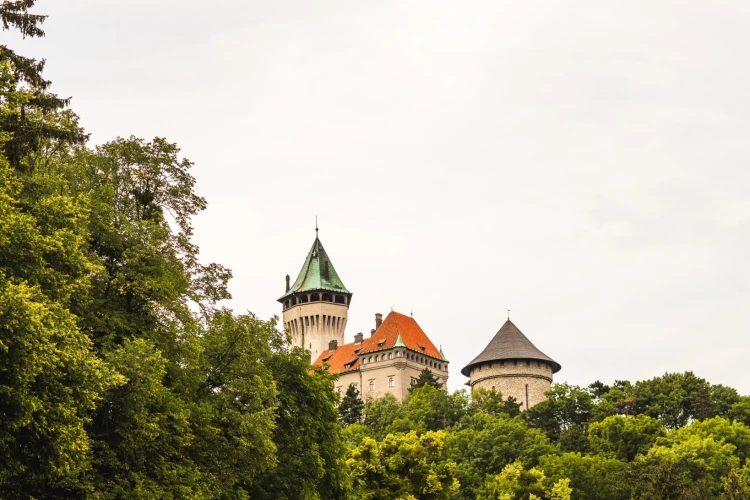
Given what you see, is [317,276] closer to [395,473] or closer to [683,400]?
[683,400]

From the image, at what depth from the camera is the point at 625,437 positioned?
84.3 m

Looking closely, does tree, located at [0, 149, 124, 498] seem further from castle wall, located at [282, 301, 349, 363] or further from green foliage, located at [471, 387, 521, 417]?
castle wall, located at [282, 301, 349, 363]

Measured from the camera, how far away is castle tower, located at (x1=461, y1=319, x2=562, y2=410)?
11088cm

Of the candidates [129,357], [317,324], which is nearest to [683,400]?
[317,324]

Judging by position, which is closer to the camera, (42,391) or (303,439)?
(42,391)

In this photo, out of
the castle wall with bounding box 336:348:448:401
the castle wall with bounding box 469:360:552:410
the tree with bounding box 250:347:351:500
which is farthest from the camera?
the castle wall with bounding box 336:348:448:401

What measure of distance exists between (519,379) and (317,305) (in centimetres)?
2947

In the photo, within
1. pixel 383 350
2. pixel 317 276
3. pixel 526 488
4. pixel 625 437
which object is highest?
pixel 317 276

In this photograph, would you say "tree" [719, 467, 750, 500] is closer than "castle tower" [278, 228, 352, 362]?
Yes

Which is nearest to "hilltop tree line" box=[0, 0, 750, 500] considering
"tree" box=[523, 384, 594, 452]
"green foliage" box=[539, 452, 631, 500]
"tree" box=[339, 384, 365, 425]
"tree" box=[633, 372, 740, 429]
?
"green foliage" box=[539, 452, 631, 500]

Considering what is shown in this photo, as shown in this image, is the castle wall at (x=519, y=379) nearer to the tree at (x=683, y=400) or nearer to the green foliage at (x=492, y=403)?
the green foliage at (x=492, y=403)

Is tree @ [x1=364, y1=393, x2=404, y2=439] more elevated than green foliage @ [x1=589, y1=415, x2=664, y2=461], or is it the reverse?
tree @ [x1=364, y1=393, x2=404, y2=439]

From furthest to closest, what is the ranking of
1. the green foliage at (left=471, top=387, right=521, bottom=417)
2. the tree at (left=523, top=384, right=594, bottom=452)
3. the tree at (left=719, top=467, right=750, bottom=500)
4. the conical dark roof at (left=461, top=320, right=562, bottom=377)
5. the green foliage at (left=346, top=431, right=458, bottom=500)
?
the conical dark roof at (left=461, top=320, right=562, bottom=377) < the green foliage at (left=471, top=387, right=521, bottom=417) < the tree at (left=523, top=384, right=594, bottom=452) < the tree at (left=719, top=467, right=750, bottom=500) < the green foliage at (left=346, top=431, right=458, bottom=500)

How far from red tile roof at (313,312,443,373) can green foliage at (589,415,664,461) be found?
133 ft
